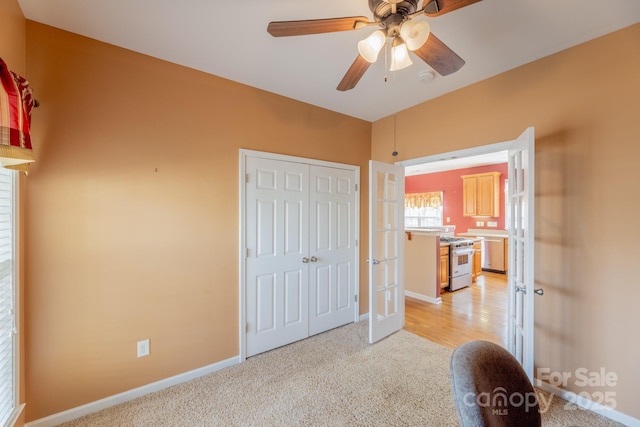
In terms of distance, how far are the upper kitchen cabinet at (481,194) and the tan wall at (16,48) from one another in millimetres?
7636

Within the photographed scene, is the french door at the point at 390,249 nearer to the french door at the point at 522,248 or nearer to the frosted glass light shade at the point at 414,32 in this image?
the french door at the point at 522,248

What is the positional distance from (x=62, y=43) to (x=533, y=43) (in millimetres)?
3473

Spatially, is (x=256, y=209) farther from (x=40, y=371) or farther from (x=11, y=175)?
(x=40, y=371)

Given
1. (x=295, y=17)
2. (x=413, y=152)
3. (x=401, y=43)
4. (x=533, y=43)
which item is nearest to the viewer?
(x=401, y=43)

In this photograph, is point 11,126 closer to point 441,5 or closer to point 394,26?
point 394,26

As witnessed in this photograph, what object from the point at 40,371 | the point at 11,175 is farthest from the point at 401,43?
the point at 40,371

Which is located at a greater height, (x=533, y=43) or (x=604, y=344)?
(x=533, y=43)

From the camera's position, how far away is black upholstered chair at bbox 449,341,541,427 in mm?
867

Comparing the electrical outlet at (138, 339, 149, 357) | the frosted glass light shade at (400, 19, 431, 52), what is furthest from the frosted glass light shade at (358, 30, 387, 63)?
the electrical outlet at (138, 339, 149, 357)

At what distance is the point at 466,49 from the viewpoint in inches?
81.4

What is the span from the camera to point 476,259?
5.66 metres

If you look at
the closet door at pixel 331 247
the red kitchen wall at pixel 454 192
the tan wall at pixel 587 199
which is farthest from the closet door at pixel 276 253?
the red kitchen wall at pixel 454 192

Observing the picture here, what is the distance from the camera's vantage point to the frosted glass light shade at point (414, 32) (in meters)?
1.27

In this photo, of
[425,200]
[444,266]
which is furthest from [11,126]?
[425,200]
